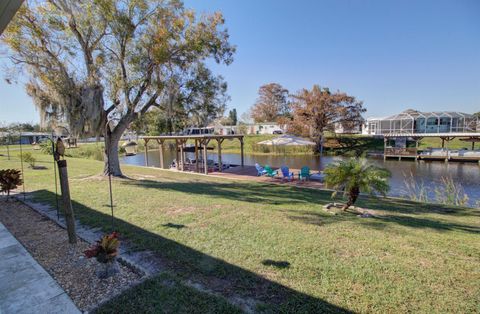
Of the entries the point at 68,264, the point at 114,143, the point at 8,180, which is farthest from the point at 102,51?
the point at 68,264

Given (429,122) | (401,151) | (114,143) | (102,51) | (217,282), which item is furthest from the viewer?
(429,122)

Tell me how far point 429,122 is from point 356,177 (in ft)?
125

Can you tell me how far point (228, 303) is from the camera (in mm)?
2682

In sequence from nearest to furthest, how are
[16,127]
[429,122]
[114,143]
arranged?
[114,143]
[16,127]
[429,122]

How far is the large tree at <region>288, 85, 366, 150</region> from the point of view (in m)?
32.3

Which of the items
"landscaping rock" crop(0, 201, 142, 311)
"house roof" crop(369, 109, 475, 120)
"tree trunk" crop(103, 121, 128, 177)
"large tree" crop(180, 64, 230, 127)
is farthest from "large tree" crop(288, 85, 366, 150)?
"landscaping rock" crop(0, 201, 142, 311)

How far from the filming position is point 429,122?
3462 cm

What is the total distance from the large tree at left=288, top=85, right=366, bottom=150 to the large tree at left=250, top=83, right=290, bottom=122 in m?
22.5

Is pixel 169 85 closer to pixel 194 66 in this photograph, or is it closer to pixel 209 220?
pixel 194 66

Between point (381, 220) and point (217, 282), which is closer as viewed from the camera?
point (217, 282)

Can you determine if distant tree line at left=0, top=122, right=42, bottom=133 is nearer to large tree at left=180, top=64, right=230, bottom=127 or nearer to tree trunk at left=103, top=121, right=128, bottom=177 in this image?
tree trunk at left=103, top=121, right=128, bottom=177

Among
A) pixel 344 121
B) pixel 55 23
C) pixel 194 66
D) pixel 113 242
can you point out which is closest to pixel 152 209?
pixel 113 242

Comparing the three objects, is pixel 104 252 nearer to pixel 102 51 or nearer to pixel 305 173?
pixel 102 51

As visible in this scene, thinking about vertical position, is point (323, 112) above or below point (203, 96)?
above
